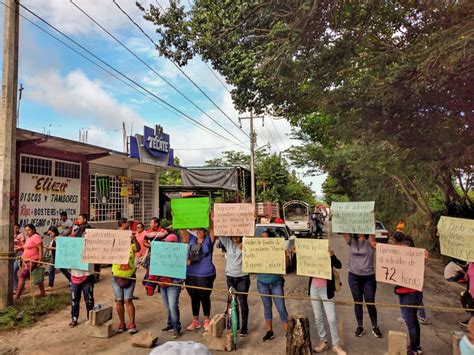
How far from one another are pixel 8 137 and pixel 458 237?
7.62 m

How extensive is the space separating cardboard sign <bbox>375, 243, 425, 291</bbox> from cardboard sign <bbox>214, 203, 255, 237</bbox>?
1888 millimetres

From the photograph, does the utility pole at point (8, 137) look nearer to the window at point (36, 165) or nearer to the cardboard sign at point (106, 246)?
the cardboard sign at point (106, 246)

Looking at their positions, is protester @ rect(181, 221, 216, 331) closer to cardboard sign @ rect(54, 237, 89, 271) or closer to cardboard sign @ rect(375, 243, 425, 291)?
cardboard sign @ rect(54, 237, 89, 271)

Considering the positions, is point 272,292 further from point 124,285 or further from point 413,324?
point 124,285

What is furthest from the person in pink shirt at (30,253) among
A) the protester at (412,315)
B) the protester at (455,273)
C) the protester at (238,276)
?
the protester at (455,273)

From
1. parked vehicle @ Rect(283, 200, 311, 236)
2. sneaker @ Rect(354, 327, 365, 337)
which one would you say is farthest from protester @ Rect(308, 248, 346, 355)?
parked vehicle @ Rect(283, 200, 311, 236)

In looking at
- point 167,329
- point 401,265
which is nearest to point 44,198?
point 167,329

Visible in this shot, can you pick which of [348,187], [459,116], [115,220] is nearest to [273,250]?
[459,116]

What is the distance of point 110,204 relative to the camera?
13719 millimetres

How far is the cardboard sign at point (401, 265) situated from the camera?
4.59 meters

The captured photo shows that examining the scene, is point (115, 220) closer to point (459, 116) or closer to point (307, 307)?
point (307, 307)

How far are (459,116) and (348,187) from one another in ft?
99.5

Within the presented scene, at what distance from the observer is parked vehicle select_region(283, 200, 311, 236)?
75.9ft

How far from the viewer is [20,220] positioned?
9750mm
